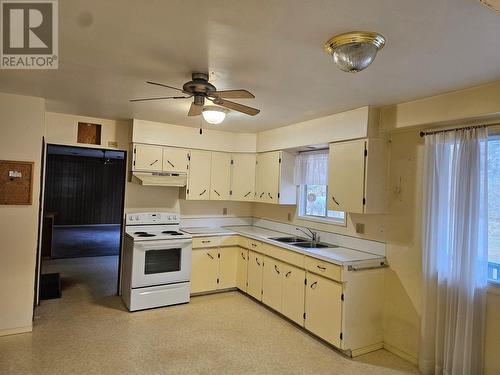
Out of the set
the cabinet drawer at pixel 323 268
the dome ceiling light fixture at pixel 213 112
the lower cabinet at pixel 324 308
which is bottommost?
the lower cabinet at pixel 324 308

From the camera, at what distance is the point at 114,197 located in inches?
439

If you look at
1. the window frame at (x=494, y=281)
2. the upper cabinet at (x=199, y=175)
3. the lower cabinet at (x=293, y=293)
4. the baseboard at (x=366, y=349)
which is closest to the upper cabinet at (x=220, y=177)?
the upper cabinet at (x=199, y=175)

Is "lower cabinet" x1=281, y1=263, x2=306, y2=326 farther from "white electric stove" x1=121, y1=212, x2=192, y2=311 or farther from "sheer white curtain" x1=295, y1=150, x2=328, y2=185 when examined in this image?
"white electric stove" x1=121, y1=212, x2=192, y2=311

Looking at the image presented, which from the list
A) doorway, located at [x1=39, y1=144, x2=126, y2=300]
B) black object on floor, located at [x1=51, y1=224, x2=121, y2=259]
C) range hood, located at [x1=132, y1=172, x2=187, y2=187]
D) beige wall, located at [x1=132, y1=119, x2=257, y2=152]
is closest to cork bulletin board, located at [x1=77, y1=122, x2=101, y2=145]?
beige wall, located at [x1=132, y1=119, x2=257, y2=152]

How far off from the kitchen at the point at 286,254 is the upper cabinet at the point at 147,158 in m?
0.02

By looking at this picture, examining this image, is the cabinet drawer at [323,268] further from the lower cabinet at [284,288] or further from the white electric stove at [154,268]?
the white electric stove at [154,268]

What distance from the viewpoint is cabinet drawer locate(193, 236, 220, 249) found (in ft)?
14.3

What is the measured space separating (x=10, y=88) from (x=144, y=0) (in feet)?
7.48

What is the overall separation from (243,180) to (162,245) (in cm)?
157

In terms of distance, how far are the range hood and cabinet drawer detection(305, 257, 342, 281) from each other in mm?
2084

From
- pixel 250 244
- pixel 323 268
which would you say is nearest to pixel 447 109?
pixel 323 268

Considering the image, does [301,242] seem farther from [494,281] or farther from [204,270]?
[494,281]

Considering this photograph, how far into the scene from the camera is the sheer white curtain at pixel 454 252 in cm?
252

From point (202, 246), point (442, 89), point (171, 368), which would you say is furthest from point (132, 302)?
point (442, 89)
